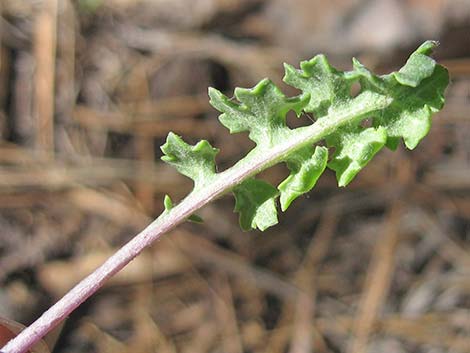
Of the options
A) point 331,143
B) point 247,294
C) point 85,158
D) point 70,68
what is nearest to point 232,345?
point 247,294

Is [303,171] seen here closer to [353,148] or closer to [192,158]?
[353,148]

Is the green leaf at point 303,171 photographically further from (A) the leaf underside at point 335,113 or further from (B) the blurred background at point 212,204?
(B) the blurred background at point 212,204

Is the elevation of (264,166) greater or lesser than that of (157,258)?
lesser

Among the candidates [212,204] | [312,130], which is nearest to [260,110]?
[312,130]

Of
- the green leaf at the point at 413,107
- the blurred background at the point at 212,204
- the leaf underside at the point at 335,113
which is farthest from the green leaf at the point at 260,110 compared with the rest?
the blurred background at the point at 212,204

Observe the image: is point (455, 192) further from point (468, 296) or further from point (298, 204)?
point (298, 204)

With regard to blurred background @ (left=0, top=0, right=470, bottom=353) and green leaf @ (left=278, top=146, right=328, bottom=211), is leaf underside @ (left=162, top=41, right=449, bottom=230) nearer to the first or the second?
green leaf @ (left=278, top=146, right=328, bottom=211)
